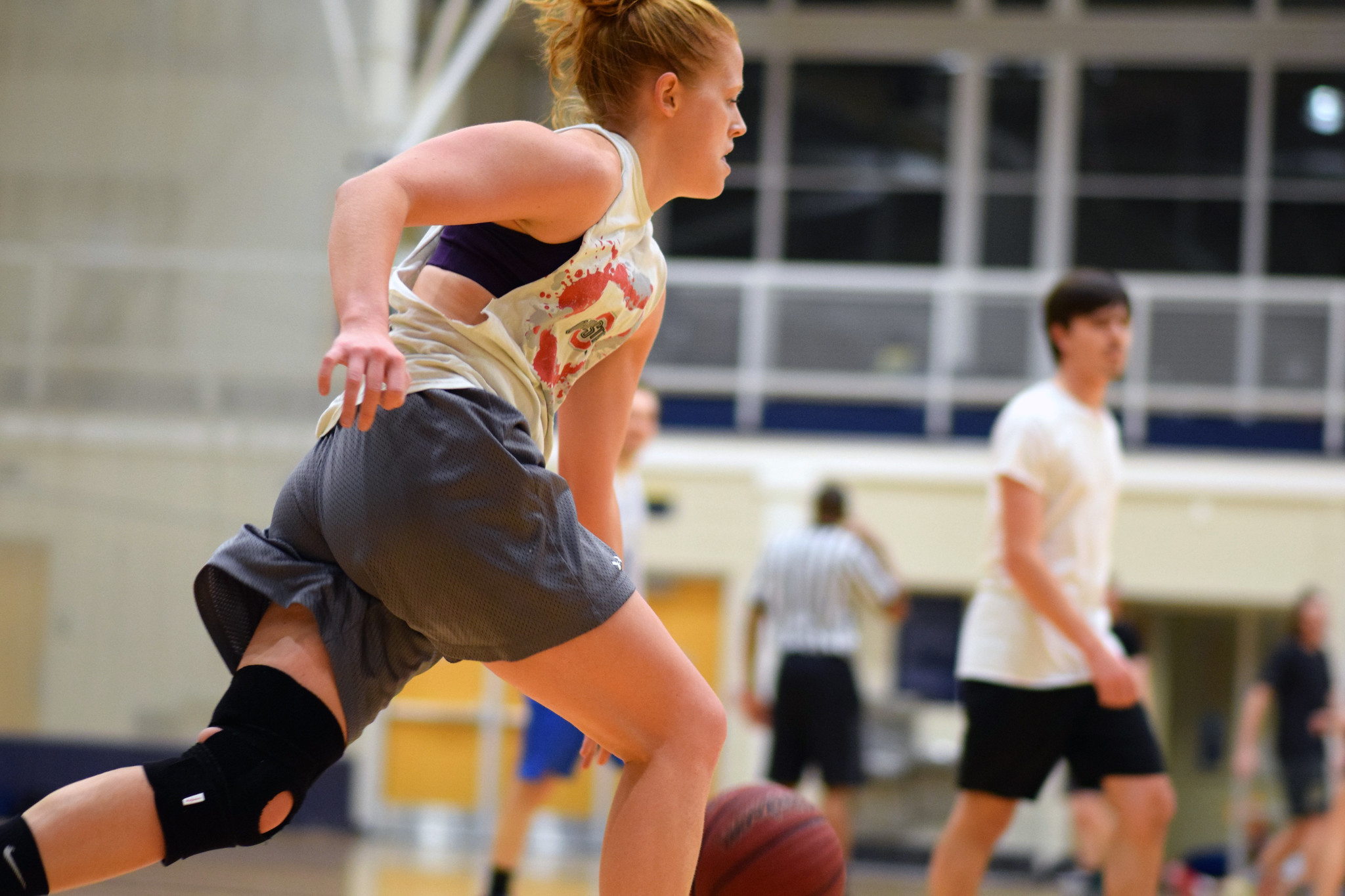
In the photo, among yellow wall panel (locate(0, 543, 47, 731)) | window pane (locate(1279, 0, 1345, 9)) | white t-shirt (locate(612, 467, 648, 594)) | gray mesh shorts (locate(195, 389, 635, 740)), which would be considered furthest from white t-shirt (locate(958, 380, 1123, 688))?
window pane (locate(1279, 0, 1345, 9))

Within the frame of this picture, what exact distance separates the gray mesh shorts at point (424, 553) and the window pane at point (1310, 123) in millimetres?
15345

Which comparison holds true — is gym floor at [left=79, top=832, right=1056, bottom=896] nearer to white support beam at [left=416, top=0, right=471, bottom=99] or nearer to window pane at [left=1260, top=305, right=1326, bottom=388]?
white support beam at [left=416, top=0, right=471, bottom=99]

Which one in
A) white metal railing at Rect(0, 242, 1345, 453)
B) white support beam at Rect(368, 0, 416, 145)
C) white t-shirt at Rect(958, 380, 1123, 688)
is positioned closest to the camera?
white t-shirt at Rect(958, 380, 1123, 688)

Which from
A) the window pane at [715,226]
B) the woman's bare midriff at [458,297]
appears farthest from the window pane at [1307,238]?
the woman's bare midriff at [458,297]

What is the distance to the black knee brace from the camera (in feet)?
6.07

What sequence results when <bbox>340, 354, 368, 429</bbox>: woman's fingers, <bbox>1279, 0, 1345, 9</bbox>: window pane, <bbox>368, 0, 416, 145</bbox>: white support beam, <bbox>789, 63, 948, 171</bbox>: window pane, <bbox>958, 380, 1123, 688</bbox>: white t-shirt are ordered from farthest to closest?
<bbox>789, 63, 948, 171</bbox>: window pane
<bbox>1279, 0, 1345, 9</bbox>: window pane
<bbox>368, 0, 416, 145</bbox>: white support beam
<bbox>958, 380, 1123, 688</bbox>: white t-shirt
<bbox>340, 354, 368, 429</bbox>: woman's fingers

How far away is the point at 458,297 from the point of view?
78.5 inches

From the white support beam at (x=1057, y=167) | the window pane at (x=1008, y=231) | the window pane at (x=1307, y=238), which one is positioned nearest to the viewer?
the window pane at (x=1307, y=238)

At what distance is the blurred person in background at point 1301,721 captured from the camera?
7918mm

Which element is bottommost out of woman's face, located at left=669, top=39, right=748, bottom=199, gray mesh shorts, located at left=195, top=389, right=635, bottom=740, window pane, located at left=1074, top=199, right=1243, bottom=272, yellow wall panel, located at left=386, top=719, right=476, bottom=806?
yellow wall panel, located at left=386, top=719, right=476, bottom=806

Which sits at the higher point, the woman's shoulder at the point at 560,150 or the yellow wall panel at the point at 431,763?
the woman's shoulder at the point at 560,150

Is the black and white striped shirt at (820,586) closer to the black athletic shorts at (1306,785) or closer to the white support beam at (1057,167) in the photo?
the black athletic shorts at (1306,785)

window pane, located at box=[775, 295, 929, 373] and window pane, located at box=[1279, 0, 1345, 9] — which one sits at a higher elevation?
window pane, located at box=[1279, 0, 1345, 9]

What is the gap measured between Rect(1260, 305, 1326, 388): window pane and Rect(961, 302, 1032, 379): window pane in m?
2.18
